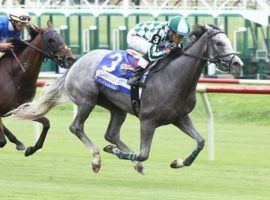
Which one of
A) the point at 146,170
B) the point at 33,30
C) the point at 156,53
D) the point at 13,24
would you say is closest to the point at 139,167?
the point at 146,170

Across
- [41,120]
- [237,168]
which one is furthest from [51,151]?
[237,168]

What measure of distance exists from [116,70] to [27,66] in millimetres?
1344

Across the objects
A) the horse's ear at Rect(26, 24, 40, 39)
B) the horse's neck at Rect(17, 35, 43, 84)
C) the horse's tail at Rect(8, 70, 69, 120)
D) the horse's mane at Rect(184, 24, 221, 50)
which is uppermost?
the horse's mane at Rect(184, 24, 221, 50)

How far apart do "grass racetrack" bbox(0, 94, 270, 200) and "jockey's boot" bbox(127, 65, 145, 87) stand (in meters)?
0.89

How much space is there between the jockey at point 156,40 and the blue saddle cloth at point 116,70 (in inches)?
5.1

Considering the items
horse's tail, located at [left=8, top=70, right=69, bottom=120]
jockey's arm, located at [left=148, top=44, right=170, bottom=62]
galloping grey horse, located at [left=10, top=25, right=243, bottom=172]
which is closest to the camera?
galloping grey horse, located at [left=10, top=25, right=243, bottom=172]

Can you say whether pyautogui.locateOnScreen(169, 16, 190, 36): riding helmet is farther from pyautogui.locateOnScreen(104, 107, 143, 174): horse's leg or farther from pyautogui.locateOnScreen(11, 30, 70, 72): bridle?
pyautogui.locateOnScreen(11, 30, 70, 72): bridle

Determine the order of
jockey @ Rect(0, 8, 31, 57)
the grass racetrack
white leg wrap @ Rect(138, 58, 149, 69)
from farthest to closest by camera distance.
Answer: jockey @ Rect(0, 8, 31, 57), white leg wrap @ Rect(138, 58, 149, 69), the grass racetrack

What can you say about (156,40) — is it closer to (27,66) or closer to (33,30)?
(27,66)

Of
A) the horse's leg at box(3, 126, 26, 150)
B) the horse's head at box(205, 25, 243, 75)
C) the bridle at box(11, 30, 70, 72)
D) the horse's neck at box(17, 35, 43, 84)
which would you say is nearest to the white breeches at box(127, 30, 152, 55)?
the horse's head at box(205, 25, 243, 75)

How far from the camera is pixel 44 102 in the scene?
1152 centimetres

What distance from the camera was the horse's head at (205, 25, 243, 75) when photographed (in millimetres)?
9883

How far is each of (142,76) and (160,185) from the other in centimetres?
102

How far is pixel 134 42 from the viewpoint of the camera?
10.7 m
